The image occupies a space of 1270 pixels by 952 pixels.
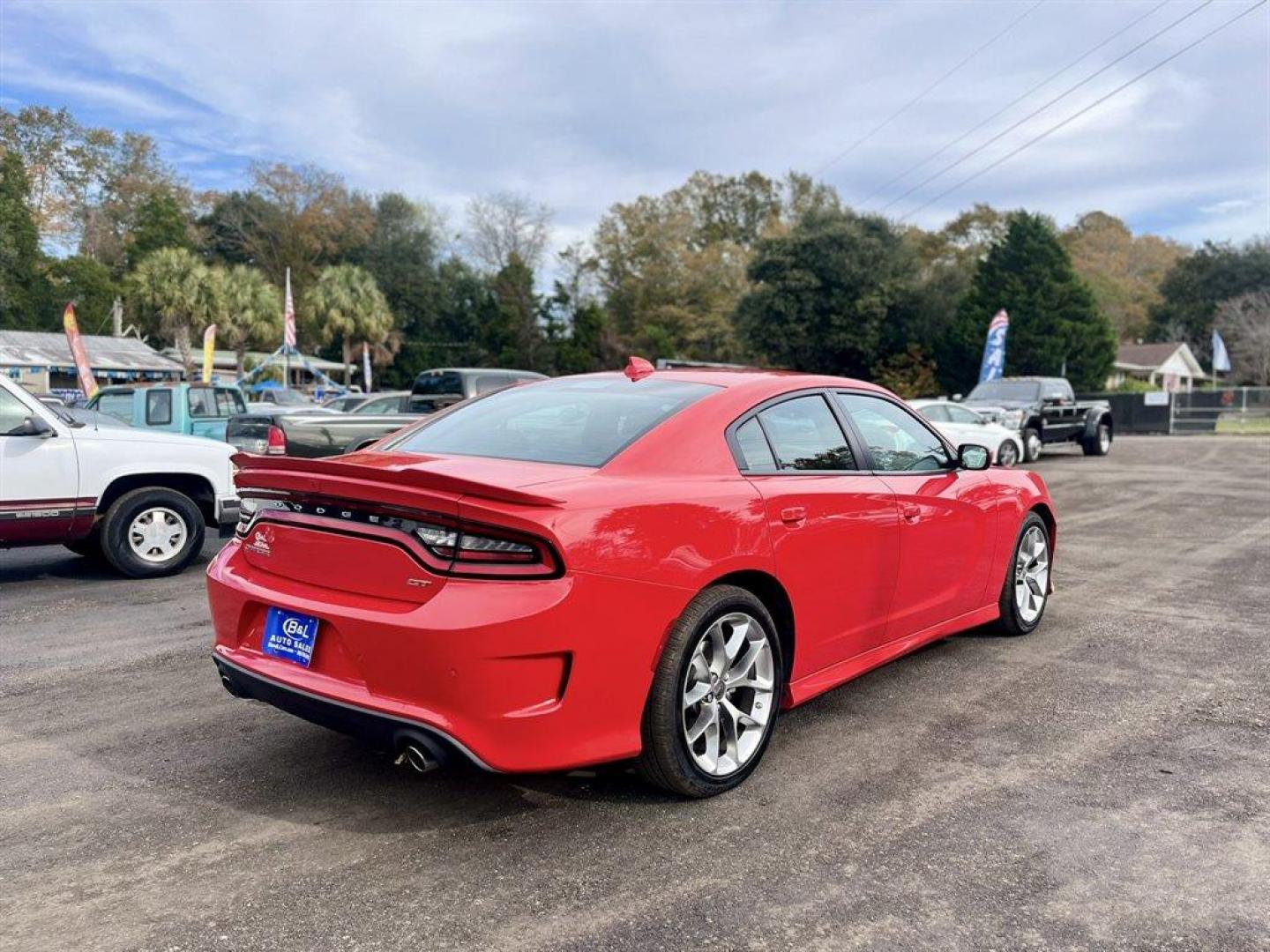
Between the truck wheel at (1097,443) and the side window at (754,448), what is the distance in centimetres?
1975

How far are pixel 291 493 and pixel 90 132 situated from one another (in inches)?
2845

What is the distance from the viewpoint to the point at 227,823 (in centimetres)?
327

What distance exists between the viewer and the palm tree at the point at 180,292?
43406mm

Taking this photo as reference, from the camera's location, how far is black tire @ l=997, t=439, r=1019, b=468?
17594mm

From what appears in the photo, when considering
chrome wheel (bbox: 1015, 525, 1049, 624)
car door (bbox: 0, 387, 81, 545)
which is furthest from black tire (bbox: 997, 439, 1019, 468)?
car door (bbox: 0, 387, 81, 545)

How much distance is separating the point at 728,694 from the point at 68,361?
47.9 m

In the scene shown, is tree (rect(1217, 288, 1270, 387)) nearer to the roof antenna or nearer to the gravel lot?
the gravel lot

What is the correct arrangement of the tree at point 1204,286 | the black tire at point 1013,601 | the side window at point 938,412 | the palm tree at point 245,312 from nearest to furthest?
the black tire at point 1013,601 < the side window at point 938,412 < the palm tree at point 245,312 < the tree at point 1204,286

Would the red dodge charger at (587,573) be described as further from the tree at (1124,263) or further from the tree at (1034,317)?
the tree at (1124,263)

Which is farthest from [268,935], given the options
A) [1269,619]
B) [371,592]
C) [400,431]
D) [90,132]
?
[90,132]

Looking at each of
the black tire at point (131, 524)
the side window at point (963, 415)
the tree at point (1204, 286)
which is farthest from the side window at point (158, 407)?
the tree at point (1204, 286)

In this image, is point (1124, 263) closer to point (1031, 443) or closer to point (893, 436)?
point (1031, 443)

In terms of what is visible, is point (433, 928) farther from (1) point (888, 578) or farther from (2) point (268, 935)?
(1) point (888, 578)

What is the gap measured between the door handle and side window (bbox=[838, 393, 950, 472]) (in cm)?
78
